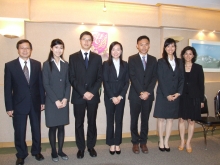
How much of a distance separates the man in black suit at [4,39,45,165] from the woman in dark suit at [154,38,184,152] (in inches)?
75.9

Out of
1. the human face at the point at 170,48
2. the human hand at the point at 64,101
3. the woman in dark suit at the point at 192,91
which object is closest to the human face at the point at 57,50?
the human hand at the point at 64,101

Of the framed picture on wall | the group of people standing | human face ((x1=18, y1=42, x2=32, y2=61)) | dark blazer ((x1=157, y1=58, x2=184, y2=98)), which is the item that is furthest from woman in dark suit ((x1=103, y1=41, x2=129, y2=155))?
the framed picture on wall

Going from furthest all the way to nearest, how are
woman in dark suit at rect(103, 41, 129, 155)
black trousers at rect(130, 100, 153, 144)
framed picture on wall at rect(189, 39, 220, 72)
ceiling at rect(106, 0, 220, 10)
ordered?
1. framed picture on wall at rect(189, 39, 220, 72)
2. ceiling at rect(106, 0, 220, 10)
3. black trousers at rect(130, 100, 153, 144)
4. woman in dark suit at rect(103, 41, 129, 155)

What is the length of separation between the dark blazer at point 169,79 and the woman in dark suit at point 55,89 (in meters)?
1.54

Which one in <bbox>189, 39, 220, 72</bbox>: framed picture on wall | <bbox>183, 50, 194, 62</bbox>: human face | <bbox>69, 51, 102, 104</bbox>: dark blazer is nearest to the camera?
<bbox>69, 51, 102, 104</bbox>: dark blazer

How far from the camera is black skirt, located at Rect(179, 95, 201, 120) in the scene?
3.12 meters

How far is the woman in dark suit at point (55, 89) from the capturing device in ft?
8.90

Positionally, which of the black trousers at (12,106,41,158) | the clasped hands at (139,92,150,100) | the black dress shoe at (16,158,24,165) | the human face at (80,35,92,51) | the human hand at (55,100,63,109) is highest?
the human face at (80,35,92,51)

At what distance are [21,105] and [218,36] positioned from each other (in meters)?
4.87

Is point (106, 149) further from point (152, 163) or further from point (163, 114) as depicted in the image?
point (163, 114)

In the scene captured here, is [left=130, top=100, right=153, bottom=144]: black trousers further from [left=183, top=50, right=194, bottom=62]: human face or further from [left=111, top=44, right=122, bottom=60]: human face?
[left=183, top=50, right=194, bottom=62]: human face

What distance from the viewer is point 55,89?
274 centimetres

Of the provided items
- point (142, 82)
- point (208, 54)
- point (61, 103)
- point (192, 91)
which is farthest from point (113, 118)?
point (208, 54)

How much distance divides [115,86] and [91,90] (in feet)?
1.31
